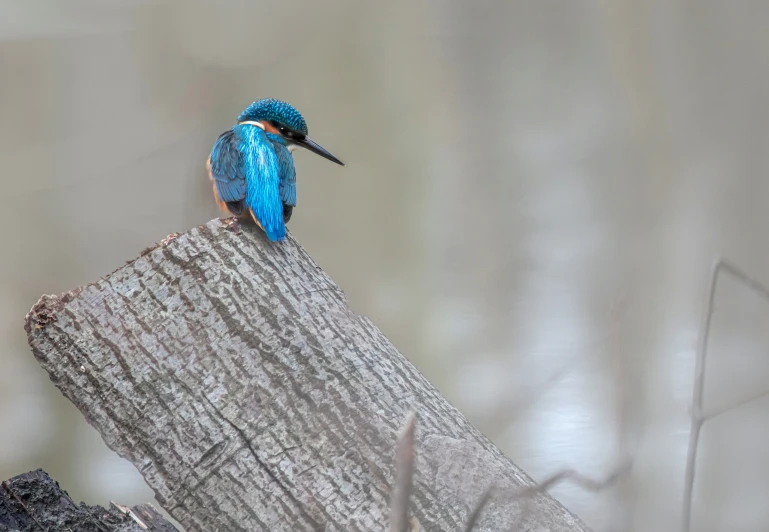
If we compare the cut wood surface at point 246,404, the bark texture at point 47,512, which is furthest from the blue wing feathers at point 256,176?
the bark texture at point 47,512

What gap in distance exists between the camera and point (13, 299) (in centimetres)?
203

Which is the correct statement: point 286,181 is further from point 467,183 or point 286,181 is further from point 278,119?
point 467,183

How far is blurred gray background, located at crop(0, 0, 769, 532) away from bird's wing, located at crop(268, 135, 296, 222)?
2.82 ft

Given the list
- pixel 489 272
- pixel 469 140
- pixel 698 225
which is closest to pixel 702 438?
pixel 698 225

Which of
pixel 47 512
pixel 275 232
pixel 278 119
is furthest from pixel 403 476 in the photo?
pixel 278 119

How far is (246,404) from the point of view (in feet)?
2.30

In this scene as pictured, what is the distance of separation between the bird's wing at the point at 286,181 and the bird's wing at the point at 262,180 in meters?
0.01

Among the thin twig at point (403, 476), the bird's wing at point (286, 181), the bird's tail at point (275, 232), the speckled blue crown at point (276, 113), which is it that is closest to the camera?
the thin twig at point (403, 476)

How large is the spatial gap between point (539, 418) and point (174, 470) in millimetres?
1531

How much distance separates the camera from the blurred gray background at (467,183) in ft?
6.61

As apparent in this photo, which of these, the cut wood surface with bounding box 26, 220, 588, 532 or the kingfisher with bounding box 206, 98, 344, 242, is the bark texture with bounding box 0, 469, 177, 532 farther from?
the kingfisher with bounding box 206, 98, 344, 242

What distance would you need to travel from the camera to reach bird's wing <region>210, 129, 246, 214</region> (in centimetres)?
91

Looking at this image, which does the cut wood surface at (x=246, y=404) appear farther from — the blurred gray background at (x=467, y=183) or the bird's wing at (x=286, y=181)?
the blurred gray background at (x=467, y=183)

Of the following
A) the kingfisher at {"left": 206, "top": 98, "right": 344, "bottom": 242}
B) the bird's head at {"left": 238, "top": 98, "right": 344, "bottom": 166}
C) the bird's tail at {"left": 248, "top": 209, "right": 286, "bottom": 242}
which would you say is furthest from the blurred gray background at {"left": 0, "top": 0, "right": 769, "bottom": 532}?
the bird's tail at {"left": 248, "top": 209, "right": 286, "bottom": 242}
